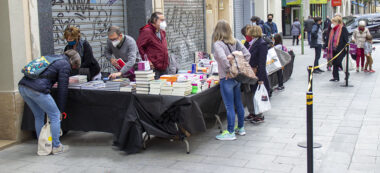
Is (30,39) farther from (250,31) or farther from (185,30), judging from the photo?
(185,30)

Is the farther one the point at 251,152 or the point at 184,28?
the point at 184,28

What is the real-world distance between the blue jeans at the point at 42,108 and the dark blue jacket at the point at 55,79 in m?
0.07

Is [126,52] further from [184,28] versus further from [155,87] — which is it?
[184,28]

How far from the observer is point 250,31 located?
7004mm

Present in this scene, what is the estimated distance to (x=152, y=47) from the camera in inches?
285

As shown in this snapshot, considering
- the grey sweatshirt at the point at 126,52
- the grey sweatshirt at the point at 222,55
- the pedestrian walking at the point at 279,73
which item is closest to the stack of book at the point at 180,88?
the grey sweatshirt at the point at 222,55

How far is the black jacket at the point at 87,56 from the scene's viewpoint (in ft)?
21.8

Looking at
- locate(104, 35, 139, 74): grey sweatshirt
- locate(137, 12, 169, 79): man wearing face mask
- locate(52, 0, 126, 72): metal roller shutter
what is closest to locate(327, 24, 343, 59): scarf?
locate(52, 0, 126, 72): metal roller shutter

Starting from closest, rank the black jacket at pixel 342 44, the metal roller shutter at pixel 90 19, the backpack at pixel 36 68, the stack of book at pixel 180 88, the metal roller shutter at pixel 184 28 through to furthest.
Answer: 1. the backpack at pixel 36 68
2. the stack of book at pixel 180 88
3. the metal roller shutter at pixel 90 19
4. the black jacket at pixel 342 44
5. the metal roller shutter at pixel 184 28

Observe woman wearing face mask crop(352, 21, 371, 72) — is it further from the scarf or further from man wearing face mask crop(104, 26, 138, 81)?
man wearing face mask crop(104, 26, 138, 81)

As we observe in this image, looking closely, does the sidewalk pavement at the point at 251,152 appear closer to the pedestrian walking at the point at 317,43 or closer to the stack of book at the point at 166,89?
the stack of book at the point at 166,89

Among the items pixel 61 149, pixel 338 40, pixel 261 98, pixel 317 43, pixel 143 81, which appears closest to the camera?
pixel 143 81

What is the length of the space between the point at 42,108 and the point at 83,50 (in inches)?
51.8

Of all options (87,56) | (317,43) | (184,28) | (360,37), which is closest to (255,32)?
(87,56)
